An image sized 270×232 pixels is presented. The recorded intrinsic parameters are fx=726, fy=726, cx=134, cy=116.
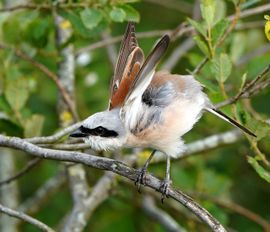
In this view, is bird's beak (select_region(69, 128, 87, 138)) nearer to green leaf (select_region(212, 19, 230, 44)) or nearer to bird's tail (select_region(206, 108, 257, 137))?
bird's tail (select_region(206, 108, 257, 137))

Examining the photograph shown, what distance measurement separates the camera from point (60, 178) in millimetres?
4957

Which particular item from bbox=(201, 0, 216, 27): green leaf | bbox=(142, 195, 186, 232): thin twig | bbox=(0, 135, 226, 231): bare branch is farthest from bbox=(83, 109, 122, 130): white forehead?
→ bbox=(142, 195, 186, 232): thin twig

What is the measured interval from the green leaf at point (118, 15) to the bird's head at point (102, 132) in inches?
27.5

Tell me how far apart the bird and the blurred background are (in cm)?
20

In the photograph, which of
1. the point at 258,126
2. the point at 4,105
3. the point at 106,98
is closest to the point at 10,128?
the point at 4,105

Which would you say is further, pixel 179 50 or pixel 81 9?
pixel 179 50

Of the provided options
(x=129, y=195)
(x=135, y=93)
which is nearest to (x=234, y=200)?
(x=129, y=195)

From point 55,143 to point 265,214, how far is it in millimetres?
2712

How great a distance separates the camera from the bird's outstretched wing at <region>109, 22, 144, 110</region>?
138 inches

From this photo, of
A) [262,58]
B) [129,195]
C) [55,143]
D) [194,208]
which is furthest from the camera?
[129,195]

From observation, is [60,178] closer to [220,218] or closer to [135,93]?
[220,218]

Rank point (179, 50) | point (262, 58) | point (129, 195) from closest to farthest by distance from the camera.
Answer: point (262, 58) → point (129, 195) → point (179, 50)

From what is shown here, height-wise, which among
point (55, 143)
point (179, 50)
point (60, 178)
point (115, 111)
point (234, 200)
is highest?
point (115, 111)

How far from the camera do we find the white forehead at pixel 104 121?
327 centimetres
